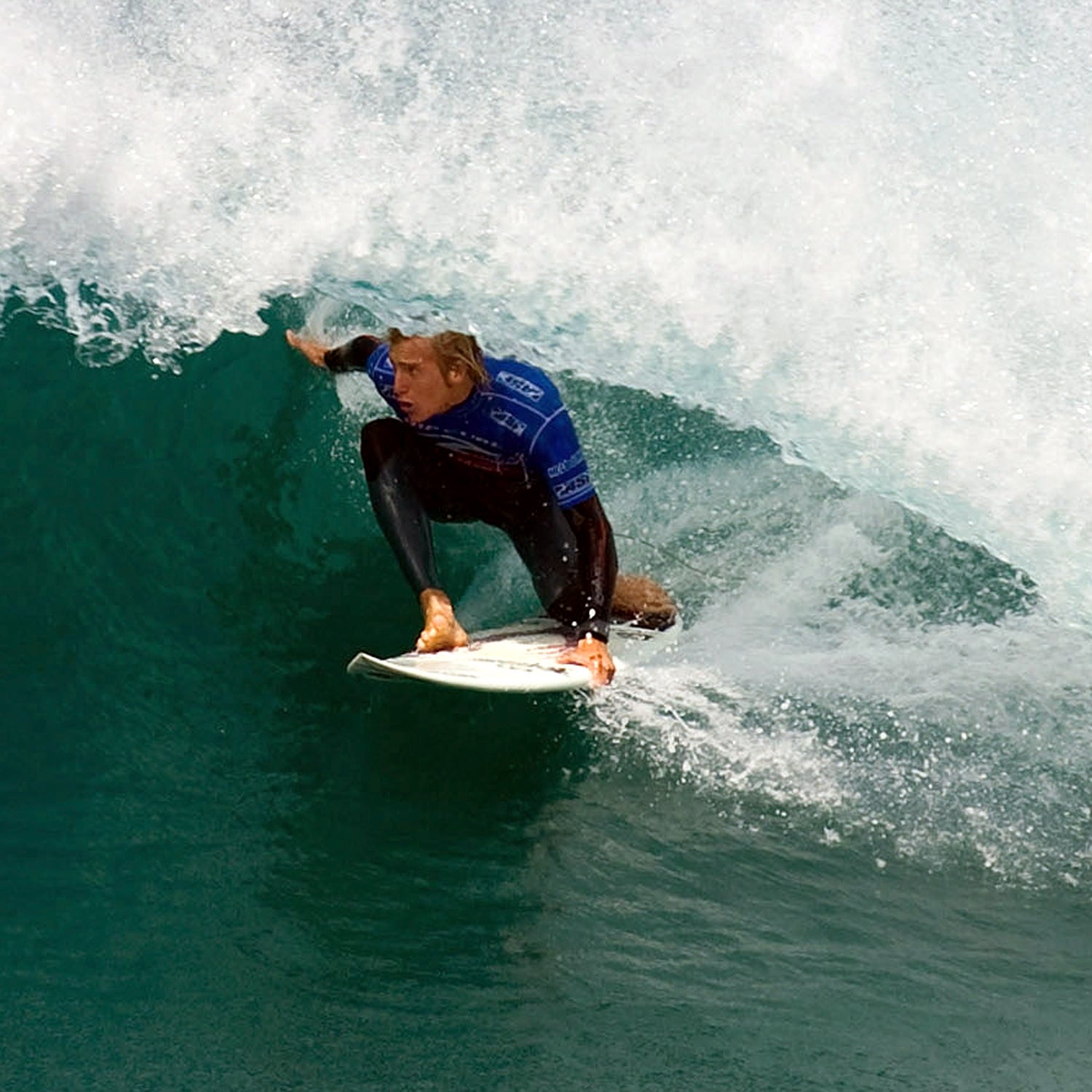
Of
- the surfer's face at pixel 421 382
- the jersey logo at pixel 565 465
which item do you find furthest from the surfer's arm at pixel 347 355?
the jersey logo at pixel 565 465

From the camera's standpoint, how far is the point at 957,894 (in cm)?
436

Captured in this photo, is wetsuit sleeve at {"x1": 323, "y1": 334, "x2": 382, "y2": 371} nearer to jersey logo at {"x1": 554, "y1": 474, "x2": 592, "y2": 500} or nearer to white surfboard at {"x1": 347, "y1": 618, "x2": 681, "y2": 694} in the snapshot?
jersey logo at {"x1": 554, "y1": 474, "x2": 592, "y2": 500}

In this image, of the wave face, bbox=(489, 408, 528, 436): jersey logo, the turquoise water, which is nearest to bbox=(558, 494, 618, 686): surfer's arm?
bbox=(489, 408, 528, 436): jersey logo

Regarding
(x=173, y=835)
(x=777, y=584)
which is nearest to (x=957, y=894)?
(x=777, y=584)

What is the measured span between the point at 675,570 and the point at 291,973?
252cm

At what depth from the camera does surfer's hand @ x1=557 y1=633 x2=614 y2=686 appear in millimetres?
4324

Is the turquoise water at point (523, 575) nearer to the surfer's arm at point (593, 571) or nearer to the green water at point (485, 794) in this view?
the green water at point (485, 794)

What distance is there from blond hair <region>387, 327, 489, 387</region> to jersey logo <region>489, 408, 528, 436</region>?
144 millimetres

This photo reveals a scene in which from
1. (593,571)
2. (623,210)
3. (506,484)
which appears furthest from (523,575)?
(623,210)

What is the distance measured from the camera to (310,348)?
5.34 meters

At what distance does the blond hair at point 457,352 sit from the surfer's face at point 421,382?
0.02 meters

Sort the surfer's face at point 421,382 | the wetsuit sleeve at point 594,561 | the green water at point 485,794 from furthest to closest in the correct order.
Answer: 1. the wetsuit sleeve at point 594,561
2. the surfer's face at point 421,382
3. the green water at point 485,794

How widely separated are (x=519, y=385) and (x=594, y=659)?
30.4 inches

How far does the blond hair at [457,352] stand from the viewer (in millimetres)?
4129
